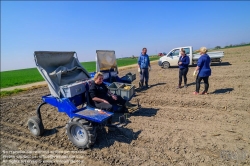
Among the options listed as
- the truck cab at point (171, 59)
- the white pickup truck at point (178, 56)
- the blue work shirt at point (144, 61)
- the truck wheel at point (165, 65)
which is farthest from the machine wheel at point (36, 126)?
the truck wheel at point (165, 65)

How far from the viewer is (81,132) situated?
12.4 feet

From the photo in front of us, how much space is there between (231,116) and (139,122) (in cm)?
264

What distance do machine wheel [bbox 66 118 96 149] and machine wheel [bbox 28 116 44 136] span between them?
4.42 ft

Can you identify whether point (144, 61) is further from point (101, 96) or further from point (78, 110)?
point (78, 110)

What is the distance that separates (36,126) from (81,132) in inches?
68.7

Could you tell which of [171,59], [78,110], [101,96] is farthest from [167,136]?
[171,59]

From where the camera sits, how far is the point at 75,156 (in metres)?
3.55

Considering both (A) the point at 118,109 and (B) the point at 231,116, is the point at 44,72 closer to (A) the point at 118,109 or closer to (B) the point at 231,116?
(A) the point at 118,109

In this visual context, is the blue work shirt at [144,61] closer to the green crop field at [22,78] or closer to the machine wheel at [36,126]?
the machine wheel at [36,126]

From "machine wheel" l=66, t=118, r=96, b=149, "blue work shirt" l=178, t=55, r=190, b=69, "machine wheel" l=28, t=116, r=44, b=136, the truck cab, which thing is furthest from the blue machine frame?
the truck cab

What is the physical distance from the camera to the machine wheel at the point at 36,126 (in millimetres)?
4570

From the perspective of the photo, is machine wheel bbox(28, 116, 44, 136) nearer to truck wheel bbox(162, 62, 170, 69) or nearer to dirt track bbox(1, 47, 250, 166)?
dirt track bbox(1, 47, 250, 166)

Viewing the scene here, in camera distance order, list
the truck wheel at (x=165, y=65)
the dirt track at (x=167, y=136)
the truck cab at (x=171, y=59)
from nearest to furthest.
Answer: the dirt track at (x=167, y=136) < the truck cab at (x=171, y=59) < the truck wheel at (x=165, y=65)

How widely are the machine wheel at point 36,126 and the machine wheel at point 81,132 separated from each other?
1.35m
